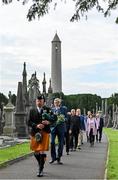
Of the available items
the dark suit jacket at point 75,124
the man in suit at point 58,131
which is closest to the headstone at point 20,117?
the dark suit jacket at point 75,124

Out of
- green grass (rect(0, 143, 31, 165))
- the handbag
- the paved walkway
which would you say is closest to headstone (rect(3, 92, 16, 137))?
green grass (rect(0, 143, 31, 165))

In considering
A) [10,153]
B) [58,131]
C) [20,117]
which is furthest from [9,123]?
[58,131]

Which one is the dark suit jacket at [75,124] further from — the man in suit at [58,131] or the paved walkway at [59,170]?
the man in suit at [58,131]

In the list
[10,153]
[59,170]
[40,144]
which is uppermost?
[40,144]

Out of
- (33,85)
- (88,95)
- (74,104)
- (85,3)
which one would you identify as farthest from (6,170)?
(88,95)

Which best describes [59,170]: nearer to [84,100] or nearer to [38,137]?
[38,137]

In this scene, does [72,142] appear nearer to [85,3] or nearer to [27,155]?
[27,155]

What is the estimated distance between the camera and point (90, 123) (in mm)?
32594

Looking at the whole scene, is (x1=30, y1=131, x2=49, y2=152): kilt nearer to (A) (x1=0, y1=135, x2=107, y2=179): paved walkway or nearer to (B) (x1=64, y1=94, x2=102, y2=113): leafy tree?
(A) (x1=0, y1=135, x2=107, y2=179): paved walkway

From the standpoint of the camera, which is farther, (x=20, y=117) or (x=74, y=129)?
(x=20, y=117)

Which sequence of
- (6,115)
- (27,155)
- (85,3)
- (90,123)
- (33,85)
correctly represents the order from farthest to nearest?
(33,85) < (6,115) < (90,123) < (27,155) < (85,3)

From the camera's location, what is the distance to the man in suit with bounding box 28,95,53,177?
15.2 metres

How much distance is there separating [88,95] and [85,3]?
168853 millimetres

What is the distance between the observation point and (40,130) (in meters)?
15.2
